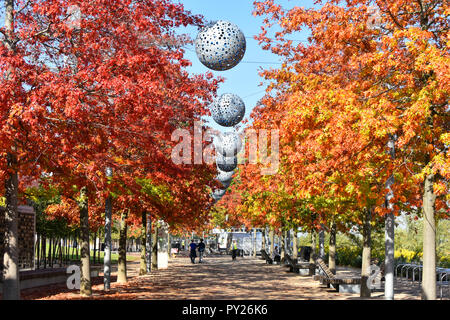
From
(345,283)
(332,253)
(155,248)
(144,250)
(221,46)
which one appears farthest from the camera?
(155,248)

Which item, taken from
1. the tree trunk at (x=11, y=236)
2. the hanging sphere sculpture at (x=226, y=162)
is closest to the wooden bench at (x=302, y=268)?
the hanging sphere sculpture at (x=226, y=162)

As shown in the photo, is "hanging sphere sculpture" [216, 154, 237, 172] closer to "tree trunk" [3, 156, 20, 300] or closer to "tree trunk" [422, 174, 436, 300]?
"tree trunk" [422, 174, 436, 300]

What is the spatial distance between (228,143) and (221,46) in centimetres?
1312

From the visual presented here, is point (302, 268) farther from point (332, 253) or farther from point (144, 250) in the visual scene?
point (144, 250)

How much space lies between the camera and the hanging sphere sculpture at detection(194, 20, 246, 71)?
12.9m

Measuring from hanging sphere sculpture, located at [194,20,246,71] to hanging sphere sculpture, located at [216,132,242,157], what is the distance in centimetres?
1276

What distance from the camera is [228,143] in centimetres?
2583

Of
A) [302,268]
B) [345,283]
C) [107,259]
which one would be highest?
[107,259]

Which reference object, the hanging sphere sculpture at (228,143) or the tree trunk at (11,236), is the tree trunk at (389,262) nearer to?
the tree trunk at (11,236)

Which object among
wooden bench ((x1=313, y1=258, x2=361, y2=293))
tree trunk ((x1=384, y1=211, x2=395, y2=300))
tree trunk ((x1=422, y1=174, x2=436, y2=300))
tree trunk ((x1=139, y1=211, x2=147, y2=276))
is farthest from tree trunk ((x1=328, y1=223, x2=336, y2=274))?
tree trunk ((x1=422, y1=174, x2=436, y2=300))

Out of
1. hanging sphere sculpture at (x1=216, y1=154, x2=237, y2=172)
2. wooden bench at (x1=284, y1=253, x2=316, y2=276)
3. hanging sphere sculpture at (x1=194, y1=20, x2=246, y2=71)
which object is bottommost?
wooden bench at (x1=284, y1=253, x2=316, y2=276)

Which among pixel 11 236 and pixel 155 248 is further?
pixel 155 248

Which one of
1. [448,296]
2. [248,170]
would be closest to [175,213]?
[248,170]

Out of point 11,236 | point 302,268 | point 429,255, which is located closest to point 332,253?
point 302,268
